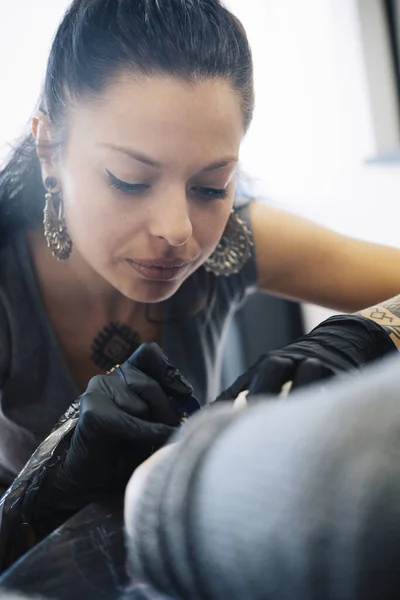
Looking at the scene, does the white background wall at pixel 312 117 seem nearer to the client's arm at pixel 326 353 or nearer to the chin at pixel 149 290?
the chin at pixel 149 290

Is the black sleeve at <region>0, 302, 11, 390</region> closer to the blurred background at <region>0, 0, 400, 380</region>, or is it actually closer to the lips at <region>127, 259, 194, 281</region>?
the lips at <region>127, 259, 194, 281</region>

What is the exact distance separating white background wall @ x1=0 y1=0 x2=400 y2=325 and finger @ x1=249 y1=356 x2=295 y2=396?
37 cm

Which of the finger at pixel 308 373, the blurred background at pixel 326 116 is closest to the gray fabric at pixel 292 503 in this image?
the finger at pixel 308 373

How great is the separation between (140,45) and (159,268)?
0.59 ft

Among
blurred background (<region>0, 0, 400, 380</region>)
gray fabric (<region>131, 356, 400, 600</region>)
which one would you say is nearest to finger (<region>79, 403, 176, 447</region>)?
gray fabric (<region>131, 356, 400, 600</region>)

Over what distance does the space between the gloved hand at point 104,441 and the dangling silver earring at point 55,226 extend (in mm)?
236

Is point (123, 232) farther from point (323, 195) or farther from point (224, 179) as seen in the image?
point (323, 195)

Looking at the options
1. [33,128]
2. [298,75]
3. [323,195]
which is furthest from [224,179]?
[323,195]

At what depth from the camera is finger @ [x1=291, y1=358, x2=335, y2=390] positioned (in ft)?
1.02

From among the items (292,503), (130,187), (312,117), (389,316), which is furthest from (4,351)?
(312,117)

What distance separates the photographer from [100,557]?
11.9 inches

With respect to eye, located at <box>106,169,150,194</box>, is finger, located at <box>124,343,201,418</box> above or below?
below

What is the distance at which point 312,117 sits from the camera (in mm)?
979

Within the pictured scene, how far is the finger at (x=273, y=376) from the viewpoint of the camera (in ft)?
1.03
